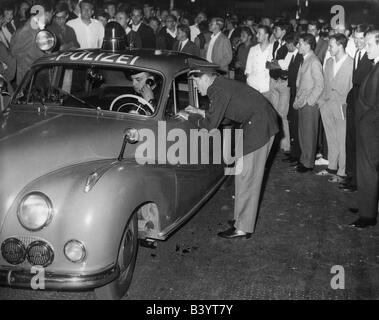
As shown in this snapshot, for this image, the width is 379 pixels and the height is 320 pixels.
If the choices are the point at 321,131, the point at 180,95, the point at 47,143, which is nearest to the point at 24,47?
the point at 180,95

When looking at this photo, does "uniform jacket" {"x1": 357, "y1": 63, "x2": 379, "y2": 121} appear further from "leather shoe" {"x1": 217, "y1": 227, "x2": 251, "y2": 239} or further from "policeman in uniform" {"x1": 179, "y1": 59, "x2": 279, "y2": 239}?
"leather shoe" {"x1": 217, "y1": 227, "x2": 251, "y2": 239}

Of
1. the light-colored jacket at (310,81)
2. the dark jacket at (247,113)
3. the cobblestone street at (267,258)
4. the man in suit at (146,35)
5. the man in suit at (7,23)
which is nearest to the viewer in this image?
the cobblestone street at (267,258)

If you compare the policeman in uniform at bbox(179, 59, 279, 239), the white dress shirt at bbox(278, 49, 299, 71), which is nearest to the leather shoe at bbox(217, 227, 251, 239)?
the policeman in uniform at bbox(179, 59, 279, 239)

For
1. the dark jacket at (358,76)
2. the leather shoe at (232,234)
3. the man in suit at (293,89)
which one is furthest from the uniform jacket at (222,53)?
the leather shoe at (232,234)

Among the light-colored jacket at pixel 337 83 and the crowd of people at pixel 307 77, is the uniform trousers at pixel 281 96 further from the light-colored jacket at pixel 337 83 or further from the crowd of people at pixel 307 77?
the light-colored jacket at pixel 337 83

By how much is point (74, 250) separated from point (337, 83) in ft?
16.6

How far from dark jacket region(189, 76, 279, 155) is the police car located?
43cm

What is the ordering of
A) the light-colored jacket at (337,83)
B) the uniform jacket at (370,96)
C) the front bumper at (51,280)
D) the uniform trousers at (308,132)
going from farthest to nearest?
the uniform trousers at (308,132) < the light-colored jacket at (337,83) < the uniform jacket at (370,96) < the front bumper at (51,280)

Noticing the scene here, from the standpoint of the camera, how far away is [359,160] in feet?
17.3

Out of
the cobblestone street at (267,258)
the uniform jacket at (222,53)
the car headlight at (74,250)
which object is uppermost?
the uniform jacket at (222,53)

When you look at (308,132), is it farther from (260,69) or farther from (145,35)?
(145,35)

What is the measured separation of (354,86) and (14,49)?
519 cm

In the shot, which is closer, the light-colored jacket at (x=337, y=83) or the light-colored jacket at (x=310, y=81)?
the light-colored jacket at (x=337, y=83)

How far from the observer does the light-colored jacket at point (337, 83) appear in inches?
267
